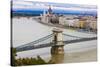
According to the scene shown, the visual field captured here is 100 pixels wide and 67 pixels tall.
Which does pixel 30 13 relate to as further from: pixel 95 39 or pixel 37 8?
pixel 95 39

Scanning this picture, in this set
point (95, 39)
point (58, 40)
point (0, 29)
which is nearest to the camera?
point (0, 29)

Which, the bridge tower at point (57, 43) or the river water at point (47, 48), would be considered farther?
the bridge tower at point (57, 43)

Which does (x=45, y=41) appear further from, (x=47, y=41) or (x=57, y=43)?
(x=57, y=43)

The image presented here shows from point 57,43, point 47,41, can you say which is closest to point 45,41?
point 47,41

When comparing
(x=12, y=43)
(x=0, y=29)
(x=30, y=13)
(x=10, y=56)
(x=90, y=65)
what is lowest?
(x=90, y=65)

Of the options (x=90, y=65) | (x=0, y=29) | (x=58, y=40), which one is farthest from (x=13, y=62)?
(x=90, y=65)
